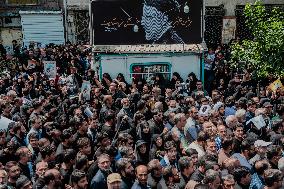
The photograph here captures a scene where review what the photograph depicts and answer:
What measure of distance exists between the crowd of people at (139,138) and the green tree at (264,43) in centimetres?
62

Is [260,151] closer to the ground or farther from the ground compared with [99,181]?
farther from the ground

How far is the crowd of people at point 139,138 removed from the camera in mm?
7046

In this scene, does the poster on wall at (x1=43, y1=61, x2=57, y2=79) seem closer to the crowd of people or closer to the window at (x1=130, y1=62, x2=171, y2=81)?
the crowd of people

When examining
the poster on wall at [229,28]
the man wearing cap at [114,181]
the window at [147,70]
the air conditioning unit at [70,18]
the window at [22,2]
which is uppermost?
the window at [22,2]

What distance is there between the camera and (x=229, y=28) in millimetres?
25797

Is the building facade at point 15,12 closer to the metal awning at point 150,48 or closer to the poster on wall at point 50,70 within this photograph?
the metal awning at point 150,48

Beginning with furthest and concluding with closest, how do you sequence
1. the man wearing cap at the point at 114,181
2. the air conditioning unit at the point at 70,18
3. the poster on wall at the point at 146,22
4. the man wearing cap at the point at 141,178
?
the air conditioning unit at the point at 70,18 → the poster on wall at the point at 146,22 → the man wearing cap at the point at 141,178 → the man wearing cap at the point at 114,181

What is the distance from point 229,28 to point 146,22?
10.5 meters

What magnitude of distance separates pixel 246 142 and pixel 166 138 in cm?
137

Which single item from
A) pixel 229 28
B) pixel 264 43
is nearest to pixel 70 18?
pixel 229 28

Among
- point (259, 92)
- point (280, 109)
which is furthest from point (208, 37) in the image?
point (280, 109)

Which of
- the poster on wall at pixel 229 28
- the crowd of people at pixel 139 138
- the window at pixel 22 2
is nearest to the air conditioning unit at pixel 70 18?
the window at pixel 22 2

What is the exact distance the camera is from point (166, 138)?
8.54 m

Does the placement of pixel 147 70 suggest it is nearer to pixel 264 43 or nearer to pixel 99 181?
pixel 264 43
